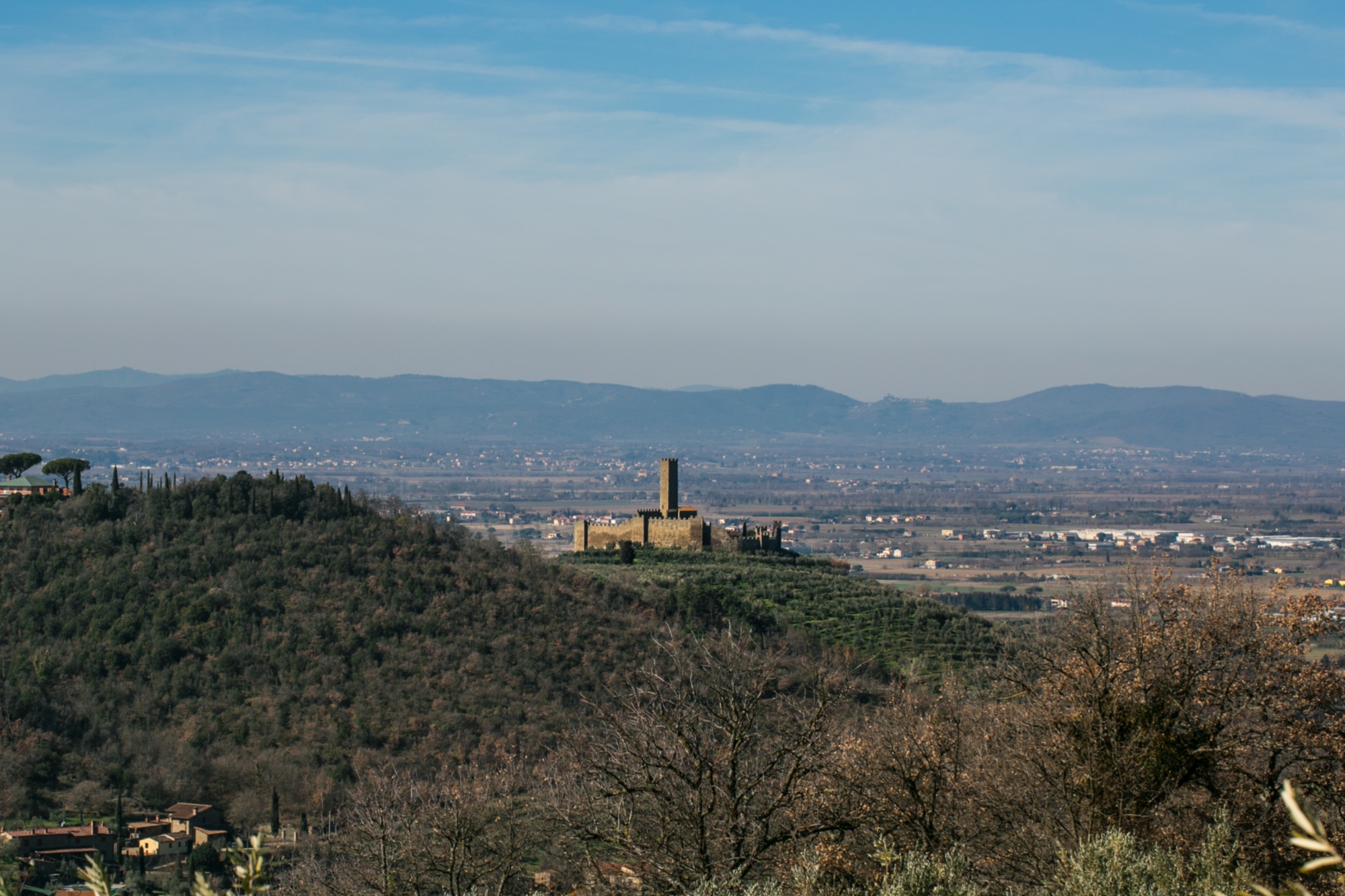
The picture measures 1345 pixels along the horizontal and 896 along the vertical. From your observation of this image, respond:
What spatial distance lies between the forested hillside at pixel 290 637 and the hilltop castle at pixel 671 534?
35.6ft

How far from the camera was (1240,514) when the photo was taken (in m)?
185

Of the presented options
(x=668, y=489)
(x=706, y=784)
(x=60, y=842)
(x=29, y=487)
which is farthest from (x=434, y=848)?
(x=668, y=489)

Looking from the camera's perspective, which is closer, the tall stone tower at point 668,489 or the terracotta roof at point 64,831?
the terracotta roof at point 64,831

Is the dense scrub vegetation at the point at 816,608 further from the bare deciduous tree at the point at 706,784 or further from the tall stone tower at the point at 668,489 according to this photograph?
the bare deciduous tree at the point at 706,784

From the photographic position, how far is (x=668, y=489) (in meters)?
71.2

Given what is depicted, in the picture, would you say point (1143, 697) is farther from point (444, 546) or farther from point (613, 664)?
point (444, 546)

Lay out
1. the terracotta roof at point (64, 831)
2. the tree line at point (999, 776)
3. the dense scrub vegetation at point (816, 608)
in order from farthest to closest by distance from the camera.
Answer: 1. the dense scrub vegetation at point (816, 608)
2. the terracotta roof at point (64, 831)
3. the tree line at point (999, 776)

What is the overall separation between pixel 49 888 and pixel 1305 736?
23196 millimetres

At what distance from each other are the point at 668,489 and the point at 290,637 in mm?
31800

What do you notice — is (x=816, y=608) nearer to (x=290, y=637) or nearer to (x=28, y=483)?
(x=290, y=637)

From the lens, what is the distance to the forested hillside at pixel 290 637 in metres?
36.3

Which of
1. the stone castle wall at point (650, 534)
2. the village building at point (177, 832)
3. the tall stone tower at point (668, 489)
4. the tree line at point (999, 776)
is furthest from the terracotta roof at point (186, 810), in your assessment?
the tall stone tower at point (668, 489)

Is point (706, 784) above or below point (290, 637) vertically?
above

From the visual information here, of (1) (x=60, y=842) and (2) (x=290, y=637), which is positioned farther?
(2) (x=290, y=637)
